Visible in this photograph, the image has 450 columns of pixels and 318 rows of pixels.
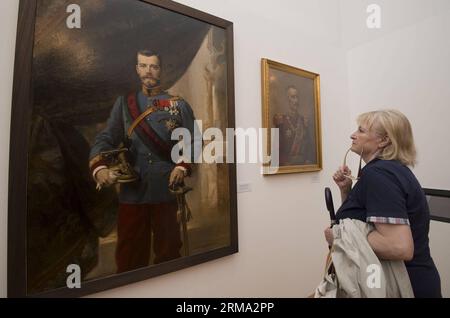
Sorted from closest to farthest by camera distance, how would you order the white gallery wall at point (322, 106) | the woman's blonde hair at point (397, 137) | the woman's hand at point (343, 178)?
the woman's blonde hair at point (397, 137) < the woman's hand at point (343, 178) < the white gallery wall at point (322, 106)

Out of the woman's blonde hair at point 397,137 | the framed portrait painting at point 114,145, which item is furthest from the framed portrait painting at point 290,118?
the woman's blonde hair at point 397,137

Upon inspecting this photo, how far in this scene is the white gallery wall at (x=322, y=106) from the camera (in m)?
2.41

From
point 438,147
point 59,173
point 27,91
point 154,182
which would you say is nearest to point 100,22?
point 27,91

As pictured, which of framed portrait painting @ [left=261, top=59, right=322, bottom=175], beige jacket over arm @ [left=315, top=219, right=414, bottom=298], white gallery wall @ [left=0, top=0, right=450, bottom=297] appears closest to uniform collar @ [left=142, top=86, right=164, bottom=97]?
white gallery wall @ [left=0, top=0, right=450, bottom=297]

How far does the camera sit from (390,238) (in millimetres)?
1212

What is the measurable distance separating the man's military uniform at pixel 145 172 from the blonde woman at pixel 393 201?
1.17m

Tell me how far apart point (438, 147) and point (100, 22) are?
3.43m

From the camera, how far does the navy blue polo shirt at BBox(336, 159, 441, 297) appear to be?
1.23 meters

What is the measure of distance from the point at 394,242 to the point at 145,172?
5.15 feet

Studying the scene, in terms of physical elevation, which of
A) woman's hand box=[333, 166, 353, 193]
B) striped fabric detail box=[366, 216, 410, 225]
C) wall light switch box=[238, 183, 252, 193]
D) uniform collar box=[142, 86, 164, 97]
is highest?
uniform collar box=[142, 86, 164, 97]

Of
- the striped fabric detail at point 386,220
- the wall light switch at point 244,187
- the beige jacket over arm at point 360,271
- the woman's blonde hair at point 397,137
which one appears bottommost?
the beige jacket over arm at point 360,271

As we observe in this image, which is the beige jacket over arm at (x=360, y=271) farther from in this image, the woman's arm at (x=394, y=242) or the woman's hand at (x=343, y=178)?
the woman's hand at (x=343, y=178)

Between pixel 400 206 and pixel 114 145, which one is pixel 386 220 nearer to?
pixel 400 206

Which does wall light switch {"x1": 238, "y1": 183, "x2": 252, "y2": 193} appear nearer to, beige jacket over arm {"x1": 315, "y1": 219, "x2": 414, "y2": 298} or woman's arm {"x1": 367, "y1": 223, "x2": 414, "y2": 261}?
beige jacket over arm {"x1": 315, "y1": 219, "x2": 414, "y2": 298}
